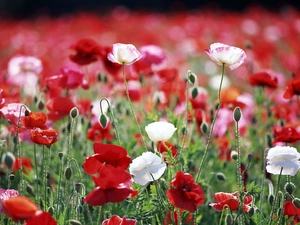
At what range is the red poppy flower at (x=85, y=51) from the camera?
2.74m

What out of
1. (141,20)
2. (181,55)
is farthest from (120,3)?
(181,55)

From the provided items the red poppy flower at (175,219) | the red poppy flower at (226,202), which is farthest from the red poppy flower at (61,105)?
the red poppy flower at (226,202)

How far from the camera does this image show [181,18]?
8.29m

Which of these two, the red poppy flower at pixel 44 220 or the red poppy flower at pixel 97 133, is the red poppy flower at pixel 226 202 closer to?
the red poppy flower at pixel 44 220

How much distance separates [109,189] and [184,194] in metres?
0.24

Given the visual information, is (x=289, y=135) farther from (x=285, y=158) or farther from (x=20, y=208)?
(x=20, y=208)

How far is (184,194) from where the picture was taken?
1812 millimetres

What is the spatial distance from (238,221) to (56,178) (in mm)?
1102

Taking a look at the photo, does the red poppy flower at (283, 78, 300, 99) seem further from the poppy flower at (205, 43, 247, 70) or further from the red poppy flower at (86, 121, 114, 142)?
the red poppy flower at (86, 121, 114, 142)

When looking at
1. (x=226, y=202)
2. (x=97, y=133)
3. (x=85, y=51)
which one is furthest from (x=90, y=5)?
(x=226, y=202)

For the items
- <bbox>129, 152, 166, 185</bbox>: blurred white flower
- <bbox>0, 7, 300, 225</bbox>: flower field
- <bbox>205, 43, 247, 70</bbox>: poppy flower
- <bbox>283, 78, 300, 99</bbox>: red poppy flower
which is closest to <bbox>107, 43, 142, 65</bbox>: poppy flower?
<bbox>0, 7, 300, 225</bbox>: flower field

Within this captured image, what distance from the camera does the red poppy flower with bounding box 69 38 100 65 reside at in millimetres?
2740

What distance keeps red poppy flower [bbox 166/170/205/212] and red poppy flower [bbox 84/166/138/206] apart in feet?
0.51

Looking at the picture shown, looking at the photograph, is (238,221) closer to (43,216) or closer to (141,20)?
(43,216)
